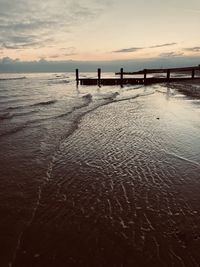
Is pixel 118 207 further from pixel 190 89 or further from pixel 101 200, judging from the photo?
pixel 190 89

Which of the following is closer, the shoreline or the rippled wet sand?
the rippled wet sand

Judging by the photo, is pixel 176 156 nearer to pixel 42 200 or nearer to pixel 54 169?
pixel 54 169

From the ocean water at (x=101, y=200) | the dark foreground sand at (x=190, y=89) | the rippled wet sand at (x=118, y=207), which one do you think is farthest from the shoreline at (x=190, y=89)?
the rippled wet sand at (x=118, y=207)

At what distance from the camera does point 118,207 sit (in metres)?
5.01

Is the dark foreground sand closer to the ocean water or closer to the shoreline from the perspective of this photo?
the shoreline

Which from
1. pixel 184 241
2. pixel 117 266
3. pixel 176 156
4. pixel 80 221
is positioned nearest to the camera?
pixel 117 266

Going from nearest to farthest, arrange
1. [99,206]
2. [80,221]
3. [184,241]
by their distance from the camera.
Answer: [184,241], [80,221], [99,206]

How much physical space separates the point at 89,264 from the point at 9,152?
Answer: 5.73 meters

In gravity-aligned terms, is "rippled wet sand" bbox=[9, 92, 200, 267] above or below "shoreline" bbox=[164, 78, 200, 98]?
above

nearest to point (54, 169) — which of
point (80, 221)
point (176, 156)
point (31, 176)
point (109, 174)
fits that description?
point (31, 176)

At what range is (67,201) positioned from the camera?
527cm

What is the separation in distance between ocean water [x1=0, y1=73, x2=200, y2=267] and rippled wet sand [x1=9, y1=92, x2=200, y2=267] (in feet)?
0.05

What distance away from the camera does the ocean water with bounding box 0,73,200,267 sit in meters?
3.77

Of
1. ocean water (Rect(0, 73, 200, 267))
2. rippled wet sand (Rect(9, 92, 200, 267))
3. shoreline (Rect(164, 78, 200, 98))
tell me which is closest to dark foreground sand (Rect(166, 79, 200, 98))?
shoreline (Rect(164, 78, 200, 98))
